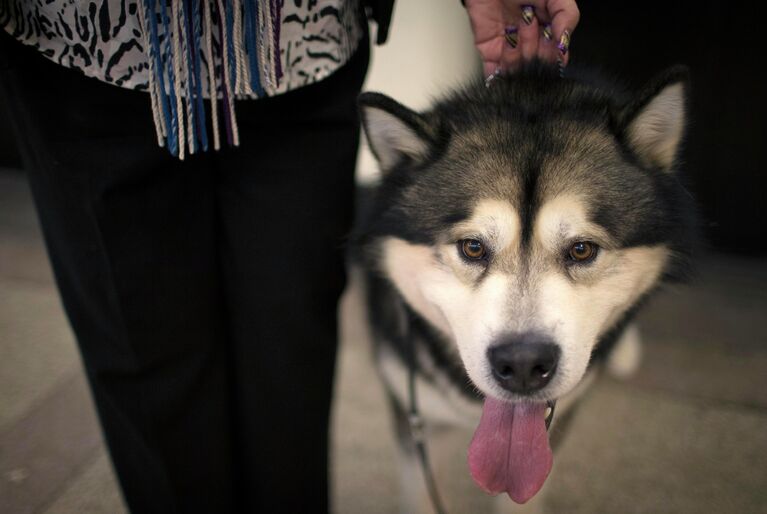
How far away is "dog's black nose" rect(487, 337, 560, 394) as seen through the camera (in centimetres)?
128

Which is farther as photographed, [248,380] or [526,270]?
[248,380]

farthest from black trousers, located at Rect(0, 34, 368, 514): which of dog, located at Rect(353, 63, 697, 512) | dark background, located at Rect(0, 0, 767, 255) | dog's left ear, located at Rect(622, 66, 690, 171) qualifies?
dark background, located at Rect(0, 0, 767, 255)

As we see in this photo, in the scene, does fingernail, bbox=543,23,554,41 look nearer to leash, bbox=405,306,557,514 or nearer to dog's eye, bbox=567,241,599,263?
dog's eye, bbox=567,241,599,263

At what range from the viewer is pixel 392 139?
1544 millimetres

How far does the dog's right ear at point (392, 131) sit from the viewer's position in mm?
1421

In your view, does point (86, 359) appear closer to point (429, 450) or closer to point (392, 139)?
point (392, 139)

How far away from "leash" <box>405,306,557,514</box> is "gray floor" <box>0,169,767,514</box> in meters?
0.12

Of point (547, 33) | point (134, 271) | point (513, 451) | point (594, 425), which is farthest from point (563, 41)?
point (594, 425)

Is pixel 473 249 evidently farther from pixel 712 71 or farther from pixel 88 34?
pixel 712 71

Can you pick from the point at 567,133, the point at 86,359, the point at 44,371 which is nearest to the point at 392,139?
the point at 567,133

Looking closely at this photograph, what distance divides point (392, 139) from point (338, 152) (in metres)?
0.15

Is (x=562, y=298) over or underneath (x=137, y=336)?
over

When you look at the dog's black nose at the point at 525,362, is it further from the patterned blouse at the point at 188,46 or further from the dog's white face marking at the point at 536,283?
the patterned blouse at the point at 188,46

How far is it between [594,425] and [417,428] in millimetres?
819
